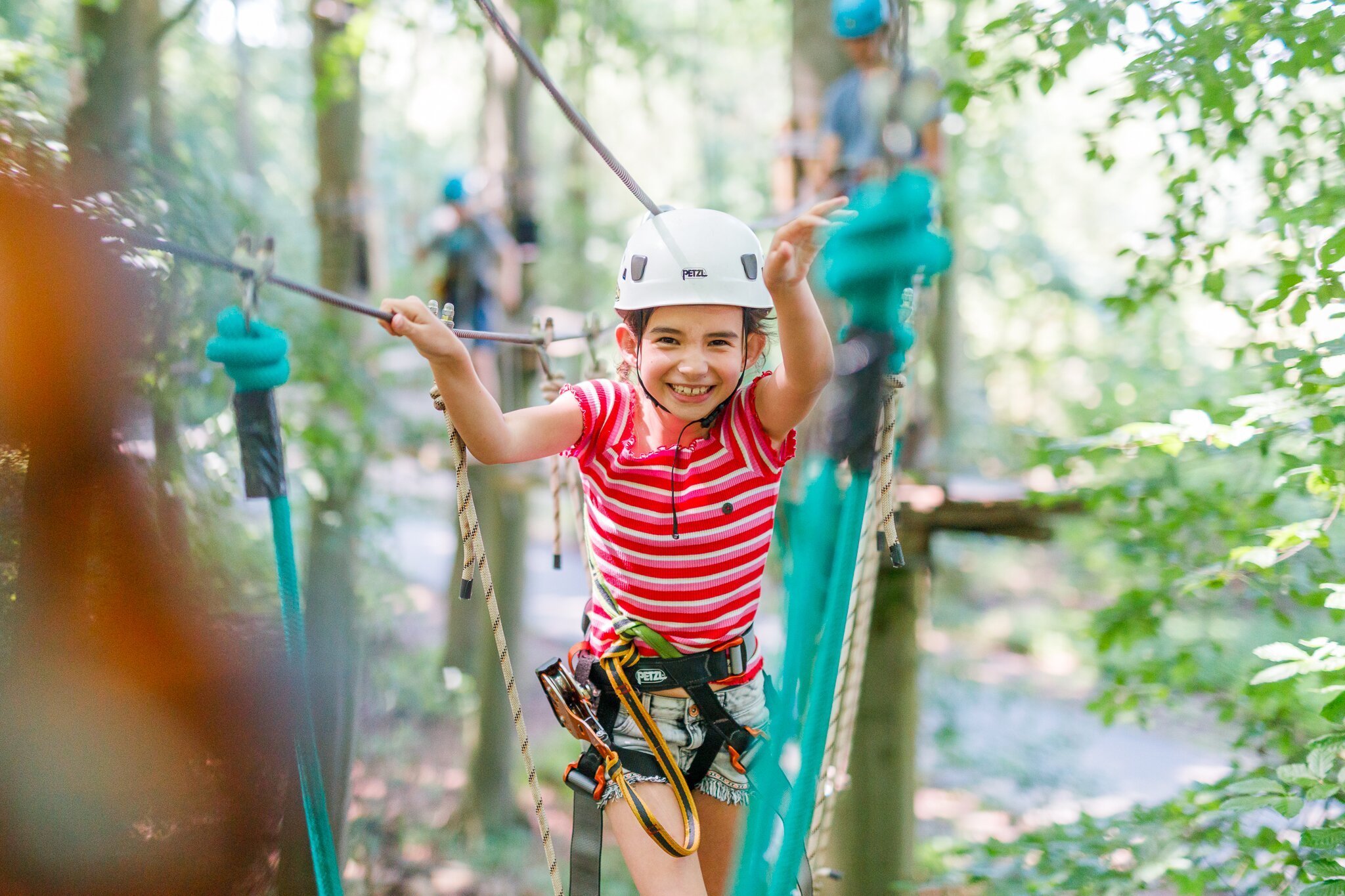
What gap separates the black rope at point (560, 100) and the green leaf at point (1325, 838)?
1445mm

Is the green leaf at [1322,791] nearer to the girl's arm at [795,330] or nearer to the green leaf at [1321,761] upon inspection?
Result: the green leaf at [1321,761]

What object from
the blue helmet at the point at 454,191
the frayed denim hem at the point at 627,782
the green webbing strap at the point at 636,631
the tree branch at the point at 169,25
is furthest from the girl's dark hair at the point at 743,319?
the blue helmet at the point at 454,191

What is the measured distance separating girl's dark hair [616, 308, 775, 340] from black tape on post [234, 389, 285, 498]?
1.84 ft

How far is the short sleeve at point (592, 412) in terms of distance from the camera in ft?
5.14

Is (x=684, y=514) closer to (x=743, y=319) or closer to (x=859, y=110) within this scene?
(x=743, y=319)

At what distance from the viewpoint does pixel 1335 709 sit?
1606 mm

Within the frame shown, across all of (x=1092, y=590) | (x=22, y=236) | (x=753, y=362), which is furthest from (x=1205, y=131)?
(x=1092, y=590)

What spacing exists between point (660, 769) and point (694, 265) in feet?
2.54

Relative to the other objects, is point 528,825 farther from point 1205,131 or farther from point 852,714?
point 1205,131

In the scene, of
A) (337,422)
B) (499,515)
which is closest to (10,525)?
(337,422)

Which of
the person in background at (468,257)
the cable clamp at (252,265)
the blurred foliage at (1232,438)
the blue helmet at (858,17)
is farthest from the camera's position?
the person in background at (468,257)

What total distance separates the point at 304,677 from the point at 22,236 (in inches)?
31.7

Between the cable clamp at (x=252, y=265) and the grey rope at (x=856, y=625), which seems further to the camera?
the grey rope at (x=856, y=625)

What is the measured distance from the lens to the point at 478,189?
18.9ft
